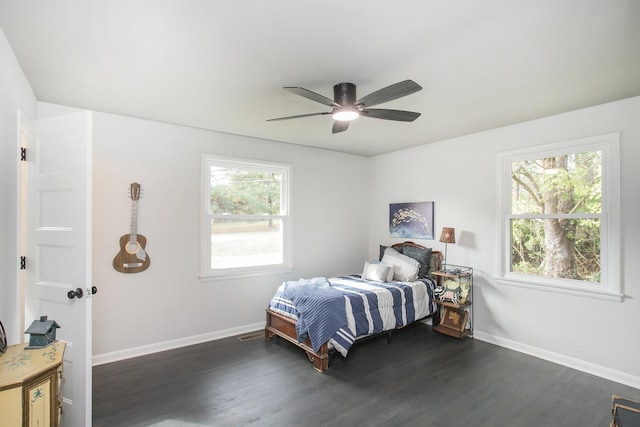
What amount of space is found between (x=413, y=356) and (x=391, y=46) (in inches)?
121

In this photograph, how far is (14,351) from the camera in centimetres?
162

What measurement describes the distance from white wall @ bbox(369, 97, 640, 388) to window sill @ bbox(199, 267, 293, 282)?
6.98 ft

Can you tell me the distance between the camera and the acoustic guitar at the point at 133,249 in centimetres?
342

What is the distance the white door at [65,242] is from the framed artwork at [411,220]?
4.06 m

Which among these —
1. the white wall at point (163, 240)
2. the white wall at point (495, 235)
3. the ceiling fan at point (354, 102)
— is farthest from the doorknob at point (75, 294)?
the white wall at point (495, 235)

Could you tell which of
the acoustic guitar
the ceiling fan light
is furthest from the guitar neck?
the ceiling fan light

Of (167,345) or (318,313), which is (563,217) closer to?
(318,313)

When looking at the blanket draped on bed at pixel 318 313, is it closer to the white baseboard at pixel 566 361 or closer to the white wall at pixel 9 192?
the white baseboard at pixel 566 361

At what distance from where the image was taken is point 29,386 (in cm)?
136

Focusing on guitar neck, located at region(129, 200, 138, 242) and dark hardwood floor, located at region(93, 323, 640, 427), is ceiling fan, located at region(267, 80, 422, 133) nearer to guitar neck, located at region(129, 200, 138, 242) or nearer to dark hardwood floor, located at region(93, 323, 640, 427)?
guitar neck, located at region(129, 200, 138, 242)

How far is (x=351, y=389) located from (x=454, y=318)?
6.40ft

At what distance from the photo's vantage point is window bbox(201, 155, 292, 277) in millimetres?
4023

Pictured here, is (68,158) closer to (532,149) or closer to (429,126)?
(429,126)

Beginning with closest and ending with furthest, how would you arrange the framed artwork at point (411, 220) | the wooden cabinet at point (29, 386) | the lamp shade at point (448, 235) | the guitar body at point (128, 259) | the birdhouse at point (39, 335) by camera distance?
the wooden cabinet at point (29, 386) → the birdhouse at point (39, 335) → the guitar body at point (128, 259) → the lamp shade at point (448, 235) → the framed artwork at point (411, 220)
